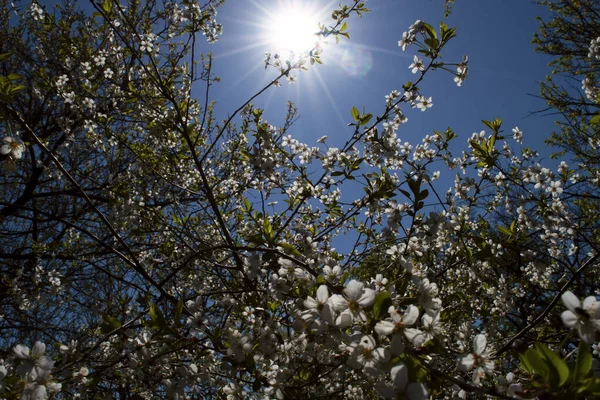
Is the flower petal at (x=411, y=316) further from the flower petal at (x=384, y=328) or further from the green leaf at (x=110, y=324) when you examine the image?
the green leaf at (x=110, y=324)

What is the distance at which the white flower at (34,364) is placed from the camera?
1355 mm

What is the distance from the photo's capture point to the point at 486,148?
262 cm

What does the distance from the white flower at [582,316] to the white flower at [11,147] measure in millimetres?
2415

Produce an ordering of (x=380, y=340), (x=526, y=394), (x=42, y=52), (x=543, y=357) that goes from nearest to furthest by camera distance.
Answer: (x=543, y=357)
(x=526, y=394)
(x=380, y=340)
(x=42, y=52)

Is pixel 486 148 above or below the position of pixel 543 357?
above

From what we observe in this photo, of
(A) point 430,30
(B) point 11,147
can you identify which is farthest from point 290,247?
(A) point 430,30

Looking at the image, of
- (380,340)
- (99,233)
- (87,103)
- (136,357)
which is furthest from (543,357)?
(99,233)

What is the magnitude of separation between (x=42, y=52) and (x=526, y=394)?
7552mm

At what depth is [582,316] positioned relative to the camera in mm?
1050

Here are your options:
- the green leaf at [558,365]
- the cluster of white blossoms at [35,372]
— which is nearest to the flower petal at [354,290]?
the green leaf at [558,365]

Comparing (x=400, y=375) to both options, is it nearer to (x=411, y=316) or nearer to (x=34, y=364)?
(x=411, y=316)

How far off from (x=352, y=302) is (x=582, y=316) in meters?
0.68

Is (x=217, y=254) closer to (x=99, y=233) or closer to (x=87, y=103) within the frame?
(x=87, y=103)

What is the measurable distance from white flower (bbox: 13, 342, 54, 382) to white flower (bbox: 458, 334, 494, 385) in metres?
1.51
